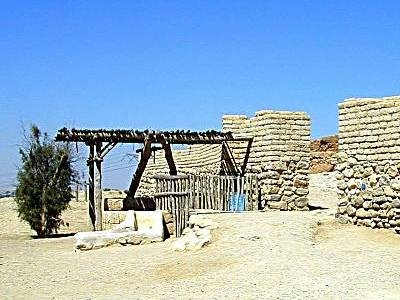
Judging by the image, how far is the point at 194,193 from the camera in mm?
21156

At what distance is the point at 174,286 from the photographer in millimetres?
14188

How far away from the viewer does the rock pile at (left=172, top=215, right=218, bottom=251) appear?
1745 cm

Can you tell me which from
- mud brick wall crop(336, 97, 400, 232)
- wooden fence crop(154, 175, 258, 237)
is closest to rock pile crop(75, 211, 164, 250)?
wooden fence crop(154, 175, 258, 237)

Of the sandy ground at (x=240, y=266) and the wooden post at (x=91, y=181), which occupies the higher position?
the wooden post at (x=91, y=181)

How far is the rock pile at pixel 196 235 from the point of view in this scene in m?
17.5

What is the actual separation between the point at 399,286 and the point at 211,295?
3.45 metres

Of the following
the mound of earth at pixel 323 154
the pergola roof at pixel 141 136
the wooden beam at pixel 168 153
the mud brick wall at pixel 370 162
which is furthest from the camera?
the mound of earth at pixel 323 154

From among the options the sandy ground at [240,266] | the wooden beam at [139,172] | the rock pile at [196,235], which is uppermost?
the wooden beam at [139,172]

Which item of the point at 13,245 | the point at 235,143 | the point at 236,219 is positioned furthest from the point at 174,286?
the point at 235,143

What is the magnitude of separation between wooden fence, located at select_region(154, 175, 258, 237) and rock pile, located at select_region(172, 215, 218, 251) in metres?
1.59

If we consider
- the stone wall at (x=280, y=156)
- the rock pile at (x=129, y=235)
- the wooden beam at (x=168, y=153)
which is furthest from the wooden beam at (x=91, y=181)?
the stone wall at (x=280, y=156)

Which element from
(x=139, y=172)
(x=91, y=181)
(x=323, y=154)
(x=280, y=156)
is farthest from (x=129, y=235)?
(x=323, y=154)

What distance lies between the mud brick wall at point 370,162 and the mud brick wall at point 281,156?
A: 4952 millimetres

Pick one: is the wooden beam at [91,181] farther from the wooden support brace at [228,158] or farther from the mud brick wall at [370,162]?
the mud brick wall at [370,162]
